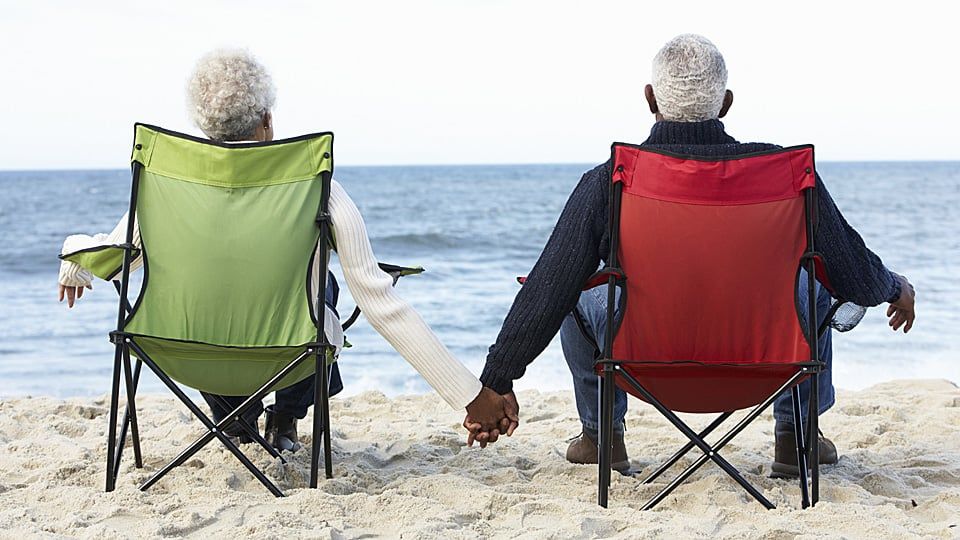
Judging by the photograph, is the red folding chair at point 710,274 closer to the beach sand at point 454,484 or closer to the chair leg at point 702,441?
the chair leg at point 702,441

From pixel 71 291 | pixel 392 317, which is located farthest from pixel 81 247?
pixel 392 317

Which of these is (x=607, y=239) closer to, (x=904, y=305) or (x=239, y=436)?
(x=904, y=305)

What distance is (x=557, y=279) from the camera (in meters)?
2.47

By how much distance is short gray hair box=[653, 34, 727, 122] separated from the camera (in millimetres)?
2453

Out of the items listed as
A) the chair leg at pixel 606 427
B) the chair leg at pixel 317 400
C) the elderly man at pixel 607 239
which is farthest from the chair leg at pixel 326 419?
the chair leg at pixel 606 427

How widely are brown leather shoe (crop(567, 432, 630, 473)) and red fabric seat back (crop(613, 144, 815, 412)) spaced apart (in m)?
0.52

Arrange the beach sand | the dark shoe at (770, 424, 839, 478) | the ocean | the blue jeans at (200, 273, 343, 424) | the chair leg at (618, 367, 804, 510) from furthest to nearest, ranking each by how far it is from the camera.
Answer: the ocean → the blue jeans at (200, 273, 343, 424) → the dark shoe at (770, 424, 839, 478) → the chair leg at (618, 367, 804, 510) → the beach sand

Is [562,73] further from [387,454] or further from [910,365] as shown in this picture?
[387,454]

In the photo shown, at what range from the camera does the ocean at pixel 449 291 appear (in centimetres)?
546

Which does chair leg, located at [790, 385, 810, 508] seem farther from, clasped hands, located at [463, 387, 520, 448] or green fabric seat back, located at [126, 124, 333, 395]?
green fabric seat back, located at [126, 124, 333, 395]

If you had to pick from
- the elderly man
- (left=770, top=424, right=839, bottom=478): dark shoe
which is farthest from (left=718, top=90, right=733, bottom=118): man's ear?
(left=770, top=424, right=839, bottom=478): dark shoe

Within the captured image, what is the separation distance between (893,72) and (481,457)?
62.4ft

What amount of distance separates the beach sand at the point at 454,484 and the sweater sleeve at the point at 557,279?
1.16 feet

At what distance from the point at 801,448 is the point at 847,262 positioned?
0.47 m
